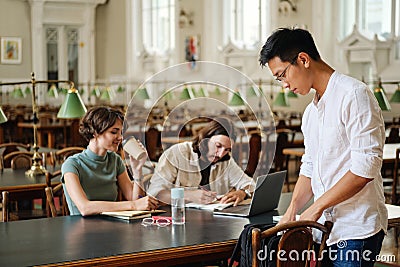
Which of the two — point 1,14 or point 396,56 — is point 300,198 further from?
A: point 1,14

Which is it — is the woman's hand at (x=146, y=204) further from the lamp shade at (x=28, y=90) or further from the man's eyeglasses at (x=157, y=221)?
the lamp shade at (x=28, y=90)

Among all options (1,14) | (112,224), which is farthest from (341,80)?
(1,14)

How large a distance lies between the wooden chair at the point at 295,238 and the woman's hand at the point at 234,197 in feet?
2.96

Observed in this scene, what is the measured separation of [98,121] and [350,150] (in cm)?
146

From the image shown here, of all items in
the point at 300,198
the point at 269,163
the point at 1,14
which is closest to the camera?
the point at 300,198

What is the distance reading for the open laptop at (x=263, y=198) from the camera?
10.2 feet

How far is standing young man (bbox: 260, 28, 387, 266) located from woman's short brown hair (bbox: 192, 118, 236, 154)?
0.84m

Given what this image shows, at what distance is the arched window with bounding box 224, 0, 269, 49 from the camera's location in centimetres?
1399

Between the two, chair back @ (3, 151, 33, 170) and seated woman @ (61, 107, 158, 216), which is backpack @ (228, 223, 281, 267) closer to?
seated woman @ (61, 107, 158, 216)

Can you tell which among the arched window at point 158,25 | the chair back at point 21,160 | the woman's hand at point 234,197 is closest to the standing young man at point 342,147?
the woman's hand at point 234,197

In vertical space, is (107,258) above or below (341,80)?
below

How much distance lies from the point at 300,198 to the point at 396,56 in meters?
9.09

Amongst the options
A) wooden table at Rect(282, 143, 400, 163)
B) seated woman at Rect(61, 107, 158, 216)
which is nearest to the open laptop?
seated woman at Rect(61, 107, 158, 216)

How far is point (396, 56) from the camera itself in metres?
11.3
